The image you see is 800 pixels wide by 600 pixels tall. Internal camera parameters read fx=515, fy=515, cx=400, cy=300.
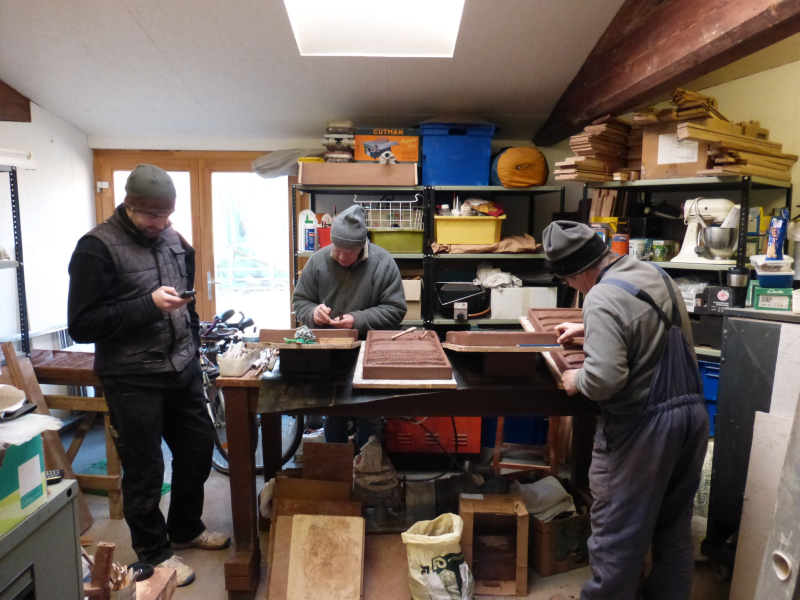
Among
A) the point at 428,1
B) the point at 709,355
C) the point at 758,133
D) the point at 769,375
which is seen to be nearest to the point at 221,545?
the point at 769,375

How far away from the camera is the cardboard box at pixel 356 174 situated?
3.38 m

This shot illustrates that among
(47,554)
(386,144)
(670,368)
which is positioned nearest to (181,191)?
(386,144)

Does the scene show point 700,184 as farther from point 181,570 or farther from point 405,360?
point 181,570

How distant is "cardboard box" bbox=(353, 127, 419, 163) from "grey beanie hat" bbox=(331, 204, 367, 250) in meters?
1.08

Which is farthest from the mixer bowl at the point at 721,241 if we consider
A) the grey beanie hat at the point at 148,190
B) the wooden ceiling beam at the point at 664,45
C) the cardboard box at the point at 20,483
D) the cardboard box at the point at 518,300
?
the cardboard box at the point at 20,483

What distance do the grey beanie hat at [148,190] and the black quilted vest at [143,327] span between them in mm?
141

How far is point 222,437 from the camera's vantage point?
11.4 feet

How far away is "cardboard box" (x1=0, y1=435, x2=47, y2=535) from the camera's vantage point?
36.1 inches

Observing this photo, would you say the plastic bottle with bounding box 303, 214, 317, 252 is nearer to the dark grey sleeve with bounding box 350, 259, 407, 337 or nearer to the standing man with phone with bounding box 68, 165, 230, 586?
the dark grey sleeve with bounding box 350, 259, 407, 337

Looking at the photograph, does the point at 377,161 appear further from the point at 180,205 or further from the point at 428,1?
the point at 180,205

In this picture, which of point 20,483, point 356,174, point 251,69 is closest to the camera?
point 20,483

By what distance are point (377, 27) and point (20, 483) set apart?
110 inches

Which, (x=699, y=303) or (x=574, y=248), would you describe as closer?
(x=574, y=248)

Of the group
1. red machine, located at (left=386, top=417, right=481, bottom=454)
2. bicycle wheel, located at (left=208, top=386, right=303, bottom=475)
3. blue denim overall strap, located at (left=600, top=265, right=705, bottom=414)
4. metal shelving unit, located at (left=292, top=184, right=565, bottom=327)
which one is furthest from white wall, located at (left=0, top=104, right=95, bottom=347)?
blue denim overall strap, located at (left=600, top=265, right=705, bottom=414)
